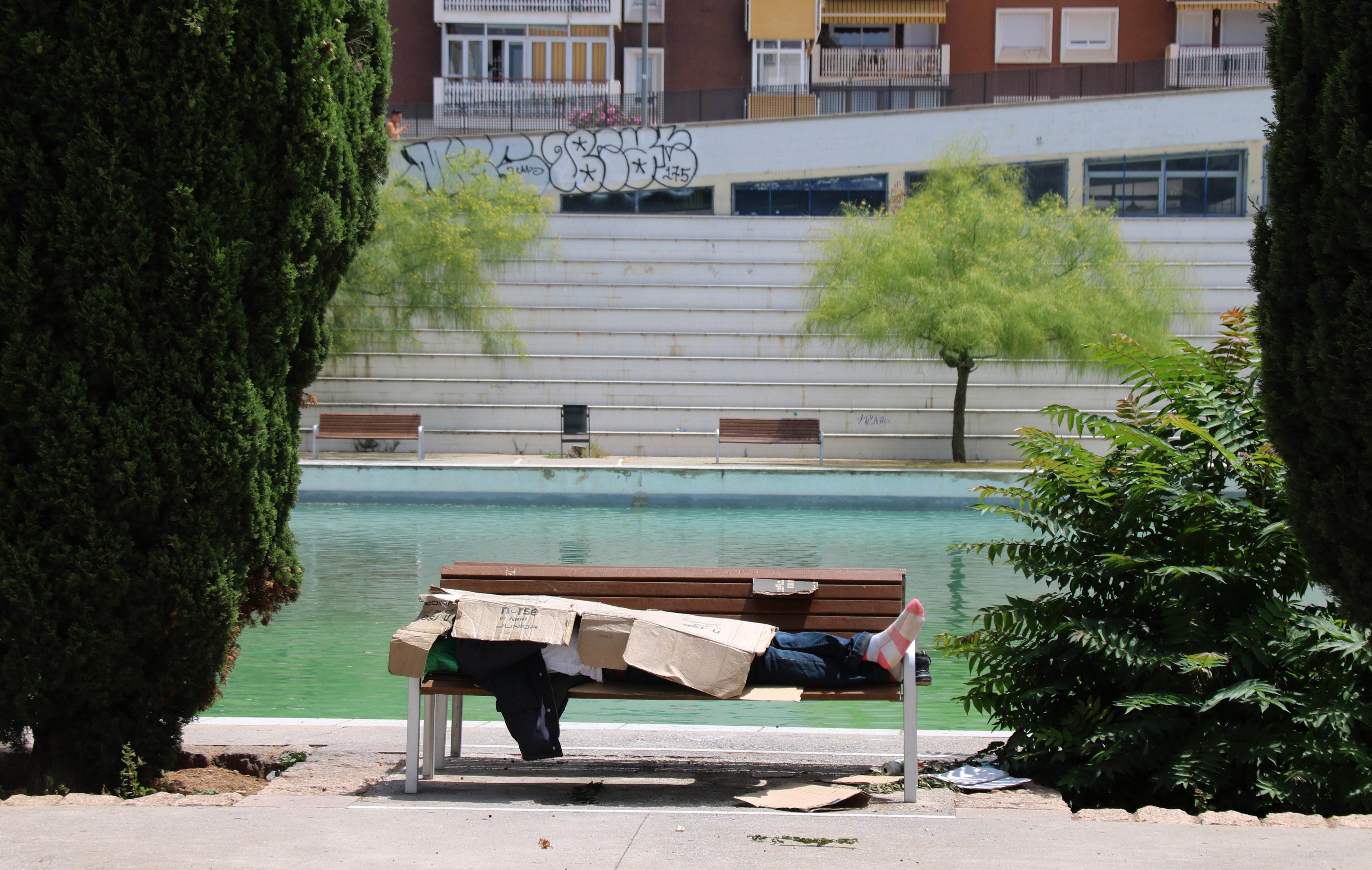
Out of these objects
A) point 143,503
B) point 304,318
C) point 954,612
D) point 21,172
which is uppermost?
point 21,172

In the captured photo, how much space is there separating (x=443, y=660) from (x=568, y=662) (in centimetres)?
47

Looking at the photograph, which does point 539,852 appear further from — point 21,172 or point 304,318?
point 21,172

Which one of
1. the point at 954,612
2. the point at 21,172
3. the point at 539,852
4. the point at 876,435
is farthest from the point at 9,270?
the point at 876,435

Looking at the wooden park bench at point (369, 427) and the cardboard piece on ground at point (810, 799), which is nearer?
the cardboard piece on ground at point (810, 799)

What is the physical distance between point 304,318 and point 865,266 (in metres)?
18.7

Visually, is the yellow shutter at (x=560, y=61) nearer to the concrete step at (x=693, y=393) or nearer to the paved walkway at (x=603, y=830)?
the concrete step at (x=693, y=393)

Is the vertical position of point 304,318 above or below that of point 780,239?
below

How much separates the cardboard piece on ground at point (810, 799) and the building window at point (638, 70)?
127 ft

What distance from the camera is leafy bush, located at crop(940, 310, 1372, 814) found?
482 cm

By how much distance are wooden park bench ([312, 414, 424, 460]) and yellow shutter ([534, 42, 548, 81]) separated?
2131 cm

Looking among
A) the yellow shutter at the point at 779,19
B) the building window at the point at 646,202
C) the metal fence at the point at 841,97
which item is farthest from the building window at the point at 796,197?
the yellow shutter at the point at 779,19

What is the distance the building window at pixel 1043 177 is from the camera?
35.4 m

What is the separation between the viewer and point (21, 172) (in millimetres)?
4582

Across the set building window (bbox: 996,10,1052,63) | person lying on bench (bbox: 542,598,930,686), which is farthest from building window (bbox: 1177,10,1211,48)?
person lying on bench (bbox: 542,598,930,686)
